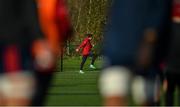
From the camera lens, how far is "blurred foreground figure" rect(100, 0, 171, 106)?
436cm

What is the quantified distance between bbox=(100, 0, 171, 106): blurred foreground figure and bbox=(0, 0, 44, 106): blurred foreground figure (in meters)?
0.49

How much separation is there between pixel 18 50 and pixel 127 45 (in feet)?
2.21

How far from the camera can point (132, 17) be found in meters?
4.36

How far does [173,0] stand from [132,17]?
481 mm

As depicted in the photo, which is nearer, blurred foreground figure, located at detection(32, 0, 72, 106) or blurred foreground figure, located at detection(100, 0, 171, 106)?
blurred foreground figure, located at detection(32, 0, 72, 106)

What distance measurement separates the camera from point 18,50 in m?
4.16

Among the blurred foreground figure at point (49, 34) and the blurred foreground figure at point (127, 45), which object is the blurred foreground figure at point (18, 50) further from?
the blurred foreground figure at point (127, 45)

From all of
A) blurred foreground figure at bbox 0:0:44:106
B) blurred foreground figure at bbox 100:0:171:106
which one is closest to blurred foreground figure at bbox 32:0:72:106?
blurred foreground figure at bbox 0:0:44:106

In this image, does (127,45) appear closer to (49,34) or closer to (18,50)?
(49,34)

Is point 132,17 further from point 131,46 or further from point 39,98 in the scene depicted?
point 39,98

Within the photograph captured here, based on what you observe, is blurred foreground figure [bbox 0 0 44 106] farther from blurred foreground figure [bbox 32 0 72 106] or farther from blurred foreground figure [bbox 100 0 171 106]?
blurred foreground figure [bbox 100 0 171 106]

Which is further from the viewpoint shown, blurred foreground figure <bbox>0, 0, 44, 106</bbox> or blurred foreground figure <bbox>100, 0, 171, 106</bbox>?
blurred foreground figure <bbox>100, 0, 171, 106</bbox>

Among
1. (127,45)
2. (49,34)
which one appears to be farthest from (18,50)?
(127,45)

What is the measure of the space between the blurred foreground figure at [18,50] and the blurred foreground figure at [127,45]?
0.49m
